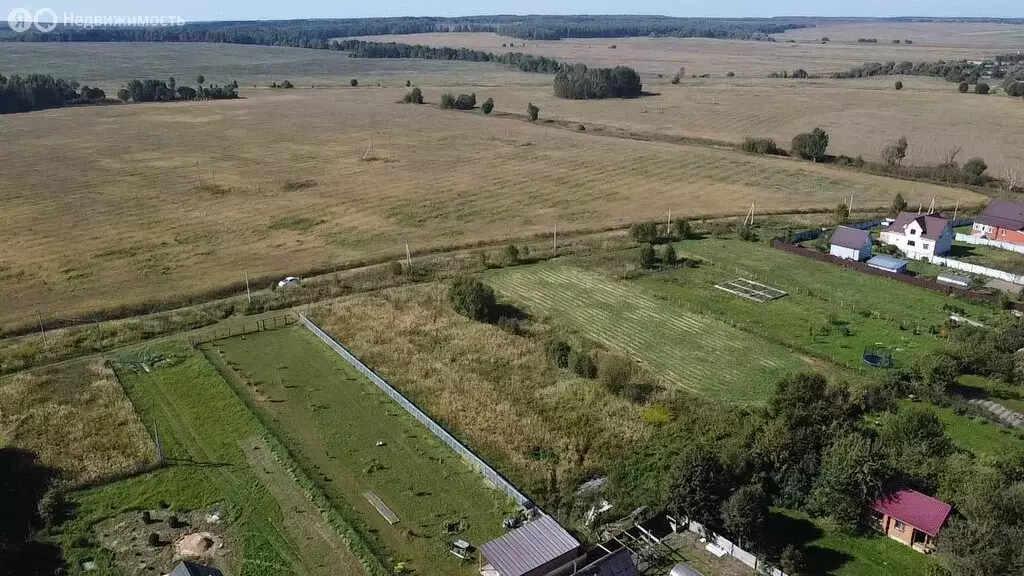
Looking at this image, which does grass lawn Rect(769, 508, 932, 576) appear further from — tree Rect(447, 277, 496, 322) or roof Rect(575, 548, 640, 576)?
tree Rect(447, 277, 496, 322)

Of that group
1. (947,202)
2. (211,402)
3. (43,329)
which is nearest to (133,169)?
(43,329)

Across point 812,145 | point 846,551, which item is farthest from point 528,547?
point 812,145

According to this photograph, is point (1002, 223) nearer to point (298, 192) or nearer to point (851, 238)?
point (851, 238)

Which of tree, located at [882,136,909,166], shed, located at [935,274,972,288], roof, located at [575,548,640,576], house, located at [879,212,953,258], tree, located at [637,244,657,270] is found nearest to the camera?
roof, located at [575,548,640,576]

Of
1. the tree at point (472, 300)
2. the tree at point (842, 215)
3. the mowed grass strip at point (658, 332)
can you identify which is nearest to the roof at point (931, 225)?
the tree at point (842, 215)

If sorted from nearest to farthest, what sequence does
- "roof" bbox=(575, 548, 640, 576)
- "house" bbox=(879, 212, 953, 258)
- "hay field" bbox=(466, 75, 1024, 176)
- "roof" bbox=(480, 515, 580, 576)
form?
"roof" bbox=(575, 548, 640, 576)
"roof" bbox=(480, 515, 580, 576)
"house" bbox=(879, 212, 953, 258)
"hay field" bbox=(466, 75, 1024, 176)

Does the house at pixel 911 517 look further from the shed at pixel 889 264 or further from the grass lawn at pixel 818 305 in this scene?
the shed at pixel 889 264

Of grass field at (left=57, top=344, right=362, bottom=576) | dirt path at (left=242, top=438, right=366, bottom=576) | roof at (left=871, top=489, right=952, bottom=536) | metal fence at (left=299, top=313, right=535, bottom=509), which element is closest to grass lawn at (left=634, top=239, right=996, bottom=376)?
roof at (left=871, top=489, right=952, bottom=536)

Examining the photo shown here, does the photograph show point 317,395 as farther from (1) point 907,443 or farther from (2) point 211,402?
(1) point 907,443
